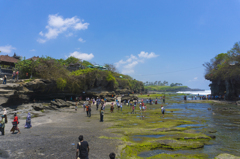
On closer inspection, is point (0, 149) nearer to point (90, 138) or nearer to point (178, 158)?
point (90, 138)

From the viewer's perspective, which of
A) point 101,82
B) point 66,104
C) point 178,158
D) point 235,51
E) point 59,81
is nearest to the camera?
point 178,158

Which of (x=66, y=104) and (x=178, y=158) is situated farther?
(x=66, y=104)

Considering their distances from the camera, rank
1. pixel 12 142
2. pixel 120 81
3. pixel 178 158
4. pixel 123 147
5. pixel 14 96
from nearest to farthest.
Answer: pixel 178 158
pixel 123 147
pixel 12 142
pixel 14 96
pixel 120 81

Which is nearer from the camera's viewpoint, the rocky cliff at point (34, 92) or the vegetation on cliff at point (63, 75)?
the rocky cliff at point (34, 92)

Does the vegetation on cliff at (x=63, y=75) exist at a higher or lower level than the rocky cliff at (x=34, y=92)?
higher

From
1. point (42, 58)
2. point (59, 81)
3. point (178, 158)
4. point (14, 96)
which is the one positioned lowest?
point (178, 158)

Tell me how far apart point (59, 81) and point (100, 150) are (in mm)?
36153

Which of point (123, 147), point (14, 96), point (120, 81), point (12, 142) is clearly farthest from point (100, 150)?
point (120, 81)

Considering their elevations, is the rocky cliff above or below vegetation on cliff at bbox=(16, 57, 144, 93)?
below

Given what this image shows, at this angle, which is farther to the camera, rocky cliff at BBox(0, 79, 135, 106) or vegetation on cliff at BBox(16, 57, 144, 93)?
vegetation on cliff at BBox(16, 57, 144, 93)

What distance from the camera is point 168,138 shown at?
11945 mm

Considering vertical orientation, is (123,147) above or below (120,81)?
below

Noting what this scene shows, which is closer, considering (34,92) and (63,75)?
(34,92)

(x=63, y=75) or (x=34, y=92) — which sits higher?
(x=63, y=75)
